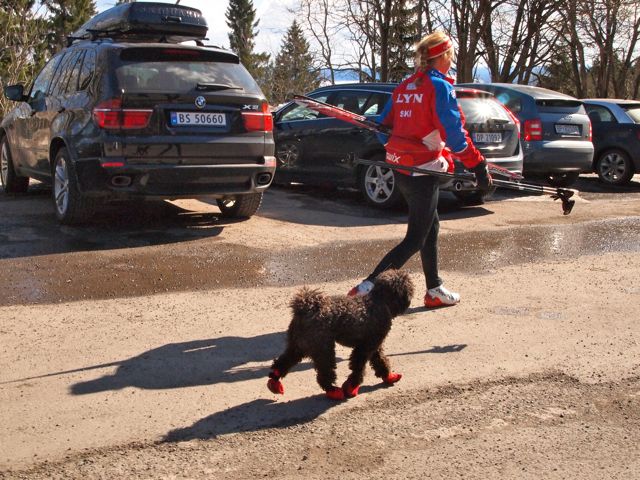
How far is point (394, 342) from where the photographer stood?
16.7 ft

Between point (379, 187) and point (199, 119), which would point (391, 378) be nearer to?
point (199, 119)

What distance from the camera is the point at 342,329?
3959mm

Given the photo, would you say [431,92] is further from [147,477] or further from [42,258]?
[42,258]

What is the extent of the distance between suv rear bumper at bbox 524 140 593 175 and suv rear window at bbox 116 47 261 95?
603 cm

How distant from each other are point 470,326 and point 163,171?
3.50 meters

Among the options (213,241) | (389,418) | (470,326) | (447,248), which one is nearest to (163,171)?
(213,241)

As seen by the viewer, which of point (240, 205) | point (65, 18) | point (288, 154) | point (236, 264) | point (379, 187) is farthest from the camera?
point (65, 18)

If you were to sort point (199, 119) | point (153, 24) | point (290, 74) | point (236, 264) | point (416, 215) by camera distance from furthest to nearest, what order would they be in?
1. point (290, 74)
2. point (153, 24)
3. point (199, 119)
4. point (236, 264)
5. point (416, 215)

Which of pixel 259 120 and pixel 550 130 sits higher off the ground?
pixel 259 120

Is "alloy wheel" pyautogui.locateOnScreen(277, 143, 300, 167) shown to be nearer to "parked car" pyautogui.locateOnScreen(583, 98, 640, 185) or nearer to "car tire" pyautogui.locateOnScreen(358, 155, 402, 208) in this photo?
"car tire" pyautogui.locateOnScreen(358, 155, 402, 208)

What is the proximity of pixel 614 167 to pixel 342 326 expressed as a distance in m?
12.5

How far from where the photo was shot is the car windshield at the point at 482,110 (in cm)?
1045

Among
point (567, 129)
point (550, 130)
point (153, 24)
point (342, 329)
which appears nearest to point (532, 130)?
point (550, 130)

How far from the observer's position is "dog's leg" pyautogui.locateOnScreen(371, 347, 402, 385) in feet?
14.0
